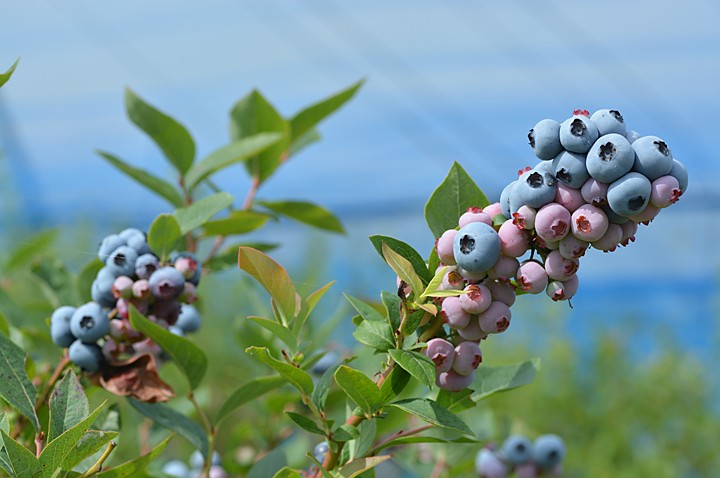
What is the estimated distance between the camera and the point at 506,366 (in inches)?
24.0

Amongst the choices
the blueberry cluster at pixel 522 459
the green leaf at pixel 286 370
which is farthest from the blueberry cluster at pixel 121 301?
the blueberry cluster at pixel 522 459

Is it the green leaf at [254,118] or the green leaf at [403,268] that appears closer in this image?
the green leaf at [403,268]

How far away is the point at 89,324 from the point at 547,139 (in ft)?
0.94

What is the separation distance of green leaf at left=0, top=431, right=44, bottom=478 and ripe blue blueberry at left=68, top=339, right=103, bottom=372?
0.13 m

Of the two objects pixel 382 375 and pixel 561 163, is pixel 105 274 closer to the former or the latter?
pixel 382 375

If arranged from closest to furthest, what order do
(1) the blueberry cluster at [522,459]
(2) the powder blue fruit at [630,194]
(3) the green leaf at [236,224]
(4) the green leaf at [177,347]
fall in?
(2) the powder blue fruit at [630,194], (4) the green leaf at [177,347], (3) the green leaf at [236,224], (1) the blueberry cluster at [522,459]

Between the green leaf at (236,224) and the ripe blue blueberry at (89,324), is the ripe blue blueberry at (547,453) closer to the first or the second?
the green leaf at (236,224)

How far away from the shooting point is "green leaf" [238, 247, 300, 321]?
48 centimetres

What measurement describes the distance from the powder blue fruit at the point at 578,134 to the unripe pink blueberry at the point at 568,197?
0.02 m

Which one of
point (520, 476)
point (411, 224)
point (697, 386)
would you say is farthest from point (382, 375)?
point (411, 224)

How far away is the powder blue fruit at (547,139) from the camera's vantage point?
43 cm

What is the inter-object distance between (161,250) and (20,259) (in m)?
0.40

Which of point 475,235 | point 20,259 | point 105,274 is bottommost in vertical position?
point 20,259

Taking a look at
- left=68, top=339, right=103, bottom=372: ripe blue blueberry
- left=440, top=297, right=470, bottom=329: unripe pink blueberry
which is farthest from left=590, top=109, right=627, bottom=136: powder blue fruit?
left=68, top=339, right=103, bottom=372: ripe blue blueberry
